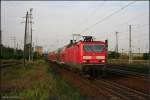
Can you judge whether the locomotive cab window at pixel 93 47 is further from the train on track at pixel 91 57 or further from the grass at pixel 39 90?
the grass at pixel 39 90

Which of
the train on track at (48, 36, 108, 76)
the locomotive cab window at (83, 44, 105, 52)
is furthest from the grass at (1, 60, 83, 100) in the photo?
the locomotive cab window at (83, 44, 105, 52)

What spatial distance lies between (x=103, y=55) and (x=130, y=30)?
1498 inches

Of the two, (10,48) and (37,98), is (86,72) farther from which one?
(10,48)

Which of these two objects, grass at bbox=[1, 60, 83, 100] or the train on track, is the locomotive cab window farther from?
grass at bbox=[1, 60, 83, 100]

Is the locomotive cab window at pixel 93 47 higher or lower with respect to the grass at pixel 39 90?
higher

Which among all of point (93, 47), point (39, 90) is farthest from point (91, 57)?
point (39, 90)

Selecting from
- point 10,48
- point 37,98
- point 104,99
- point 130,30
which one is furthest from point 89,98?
point 10,48

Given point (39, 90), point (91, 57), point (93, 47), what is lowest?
point (39, 90)

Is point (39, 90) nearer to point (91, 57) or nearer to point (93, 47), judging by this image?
point (91, 57)

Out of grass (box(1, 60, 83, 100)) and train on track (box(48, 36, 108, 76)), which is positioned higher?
train on track (box(48, 36, 108, 76))

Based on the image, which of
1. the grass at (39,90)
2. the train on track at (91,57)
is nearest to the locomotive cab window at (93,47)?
the train on track at (91,57)

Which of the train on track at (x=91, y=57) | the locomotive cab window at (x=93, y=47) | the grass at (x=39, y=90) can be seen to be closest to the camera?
the grass at (x=39, y=90)

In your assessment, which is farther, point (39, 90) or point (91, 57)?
point (91, 57)

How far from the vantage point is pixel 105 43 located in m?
21.4
